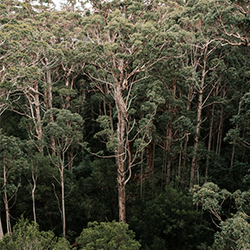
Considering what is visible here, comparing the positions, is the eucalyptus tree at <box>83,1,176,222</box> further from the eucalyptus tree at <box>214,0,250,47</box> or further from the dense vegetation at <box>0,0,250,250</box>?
the eucalyptus tree at <box>214,0,250,47</box>

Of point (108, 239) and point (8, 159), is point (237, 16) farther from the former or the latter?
point (8, 159)

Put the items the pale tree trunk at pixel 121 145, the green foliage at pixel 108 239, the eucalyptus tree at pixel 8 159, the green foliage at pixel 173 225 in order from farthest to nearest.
→ the pale tree trunk at pixel 121 145 → the green foliage at pixel 173 225 → the eucalyptus tree at pixel 8 159 → the green foliage at pixel 108 239

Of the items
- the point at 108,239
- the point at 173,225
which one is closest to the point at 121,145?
the point at 173,225

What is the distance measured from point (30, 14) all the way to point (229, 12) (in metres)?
13.9

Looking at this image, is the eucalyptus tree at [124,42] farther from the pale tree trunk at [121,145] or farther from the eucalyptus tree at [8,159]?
the eucalyptus tree at [8,159]

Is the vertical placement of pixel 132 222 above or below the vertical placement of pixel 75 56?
below

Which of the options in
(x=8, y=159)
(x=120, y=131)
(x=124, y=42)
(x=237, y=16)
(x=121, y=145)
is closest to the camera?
(x=237, y=16)

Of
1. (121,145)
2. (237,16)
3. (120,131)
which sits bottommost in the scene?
(121,145)

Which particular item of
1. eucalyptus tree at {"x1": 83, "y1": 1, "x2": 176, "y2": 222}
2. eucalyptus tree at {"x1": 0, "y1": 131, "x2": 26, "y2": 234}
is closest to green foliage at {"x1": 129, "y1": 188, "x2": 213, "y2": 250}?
eucalyptus tree at {"x1": 83, "y1": 1, "x2": 176, "y2": 222}

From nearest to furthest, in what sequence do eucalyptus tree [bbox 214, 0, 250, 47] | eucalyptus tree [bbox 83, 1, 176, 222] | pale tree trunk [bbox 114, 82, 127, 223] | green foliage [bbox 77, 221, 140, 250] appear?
eucalyptus tree [bbox 214, 0, 250, 47] < green foliage [bbox 77, 221, 140, 250] < eucalyptus tree [bbox 83, 1, 176, 222] < pale tree trunk [bbox 114, 82, 127, 223]

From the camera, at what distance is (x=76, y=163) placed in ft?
71.9

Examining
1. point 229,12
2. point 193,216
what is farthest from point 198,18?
point 193,216

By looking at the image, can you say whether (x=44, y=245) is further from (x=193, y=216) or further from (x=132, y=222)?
(x=193, y=216)

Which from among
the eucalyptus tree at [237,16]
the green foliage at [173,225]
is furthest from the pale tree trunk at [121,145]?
the eucalyptus tree at [237,16]
